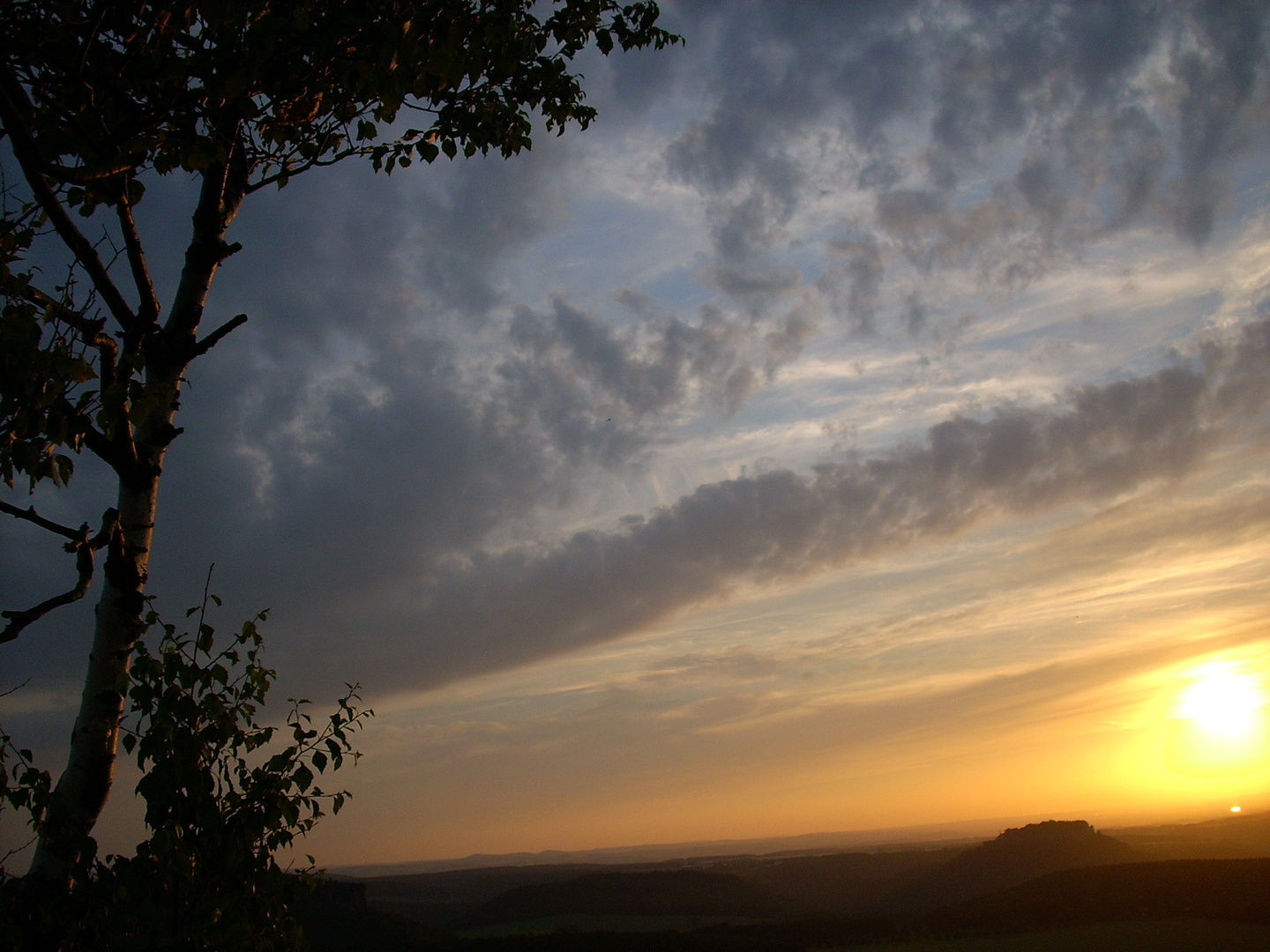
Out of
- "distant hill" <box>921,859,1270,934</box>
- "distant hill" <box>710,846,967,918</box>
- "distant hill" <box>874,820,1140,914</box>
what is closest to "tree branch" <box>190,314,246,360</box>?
"distant hill" <box>921,859,1270,934</box>

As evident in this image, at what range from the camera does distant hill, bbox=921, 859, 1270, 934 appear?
181ft

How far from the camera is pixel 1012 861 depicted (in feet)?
337

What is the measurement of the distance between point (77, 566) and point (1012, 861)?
123836 mm

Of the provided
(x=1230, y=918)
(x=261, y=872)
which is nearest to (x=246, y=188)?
(x=261, y=872)

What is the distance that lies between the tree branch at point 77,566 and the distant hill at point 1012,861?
111473 millimetres

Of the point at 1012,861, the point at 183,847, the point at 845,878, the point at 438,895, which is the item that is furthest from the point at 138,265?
the point at 438,895

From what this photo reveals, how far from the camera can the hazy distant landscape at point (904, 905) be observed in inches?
2231

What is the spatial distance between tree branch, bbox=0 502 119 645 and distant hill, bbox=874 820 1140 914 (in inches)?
4389

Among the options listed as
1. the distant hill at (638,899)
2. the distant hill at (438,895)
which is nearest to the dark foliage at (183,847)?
the distant hill at (638,899)

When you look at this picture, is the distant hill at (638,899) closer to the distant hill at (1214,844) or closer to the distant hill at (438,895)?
the distant hill at (438,895)

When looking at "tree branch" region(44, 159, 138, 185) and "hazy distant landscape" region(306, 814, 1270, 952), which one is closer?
"tree branch" region(44, 159, 138, 185)

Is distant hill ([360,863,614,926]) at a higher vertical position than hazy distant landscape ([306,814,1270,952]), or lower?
lower

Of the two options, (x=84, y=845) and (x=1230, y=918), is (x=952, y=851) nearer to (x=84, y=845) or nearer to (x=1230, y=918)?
(x=1230, y=918)

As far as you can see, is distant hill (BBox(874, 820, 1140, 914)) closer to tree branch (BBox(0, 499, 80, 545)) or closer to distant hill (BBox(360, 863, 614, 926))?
distant hill (BBox(360, 863, 614, 926))
